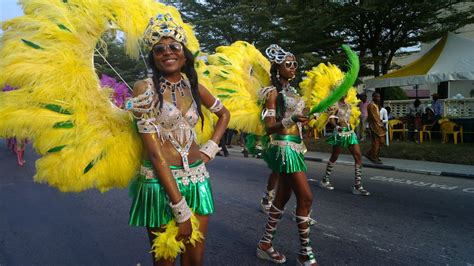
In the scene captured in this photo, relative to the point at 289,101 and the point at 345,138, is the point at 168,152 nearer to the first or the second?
the point at 289,101

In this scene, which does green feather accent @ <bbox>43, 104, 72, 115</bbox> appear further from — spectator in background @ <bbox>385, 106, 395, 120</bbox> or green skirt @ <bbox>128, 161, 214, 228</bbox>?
spectator in background @ <bbox>385, 106, 395, 120</bbox>

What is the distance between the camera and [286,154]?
4.02 meters

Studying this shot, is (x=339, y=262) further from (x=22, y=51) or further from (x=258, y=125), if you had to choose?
(x=22, y=51)

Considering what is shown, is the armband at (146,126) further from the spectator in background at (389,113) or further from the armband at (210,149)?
the spectator in background at (389,113)

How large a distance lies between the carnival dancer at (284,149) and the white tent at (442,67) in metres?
12.1

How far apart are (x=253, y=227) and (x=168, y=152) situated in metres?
3.12

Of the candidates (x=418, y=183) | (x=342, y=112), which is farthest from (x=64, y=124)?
(x=418, y=183)

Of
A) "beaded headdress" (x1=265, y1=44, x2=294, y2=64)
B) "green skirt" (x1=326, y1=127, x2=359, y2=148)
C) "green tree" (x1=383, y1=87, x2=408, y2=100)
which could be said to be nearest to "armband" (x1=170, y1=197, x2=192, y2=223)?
"beaded headdress" (x1=265, y1=44, x2=294, y2=64)

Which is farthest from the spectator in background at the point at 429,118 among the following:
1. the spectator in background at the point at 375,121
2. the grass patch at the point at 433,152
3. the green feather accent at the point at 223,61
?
the green feather accent at the point at 223,61

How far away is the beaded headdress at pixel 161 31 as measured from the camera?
101 inches

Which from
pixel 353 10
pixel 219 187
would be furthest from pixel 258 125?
pixel 353 10

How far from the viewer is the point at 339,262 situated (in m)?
4.12

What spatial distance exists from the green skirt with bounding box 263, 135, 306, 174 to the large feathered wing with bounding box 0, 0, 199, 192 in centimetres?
165

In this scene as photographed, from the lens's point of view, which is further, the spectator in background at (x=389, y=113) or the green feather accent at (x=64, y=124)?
the spectator in background at (x=389, y=113)
